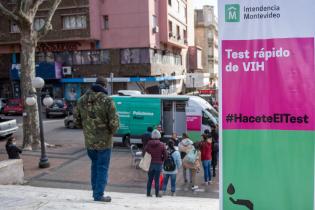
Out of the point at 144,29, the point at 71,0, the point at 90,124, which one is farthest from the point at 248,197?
the point at 71,0

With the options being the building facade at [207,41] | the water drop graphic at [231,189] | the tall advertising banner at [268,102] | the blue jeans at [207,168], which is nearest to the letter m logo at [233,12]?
the tall advertising banner at [268,102]

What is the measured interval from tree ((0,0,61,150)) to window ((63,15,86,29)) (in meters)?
17.8

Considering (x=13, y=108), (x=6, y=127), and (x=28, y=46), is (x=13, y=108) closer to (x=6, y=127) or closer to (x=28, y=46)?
(x=6, y=127)

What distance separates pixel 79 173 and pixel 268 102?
10654 millimetres

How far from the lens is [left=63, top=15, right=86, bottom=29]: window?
34.7m

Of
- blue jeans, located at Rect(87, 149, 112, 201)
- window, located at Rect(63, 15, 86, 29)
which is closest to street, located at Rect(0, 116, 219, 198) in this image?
blue jeans, located at Rect(87, 149, 112, 201)

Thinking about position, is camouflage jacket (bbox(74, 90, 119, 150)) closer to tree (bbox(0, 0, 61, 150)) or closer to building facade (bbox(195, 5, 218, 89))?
tree (bbox(0, 0, 61, 150))

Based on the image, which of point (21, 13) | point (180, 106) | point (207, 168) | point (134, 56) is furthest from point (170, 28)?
point (207, 168)

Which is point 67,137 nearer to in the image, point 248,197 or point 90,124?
point 90,124

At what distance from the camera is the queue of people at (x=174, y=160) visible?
9.04 m

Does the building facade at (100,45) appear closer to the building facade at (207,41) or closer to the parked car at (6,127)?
the parked car at (6,127)

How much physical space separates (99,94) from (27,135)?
42.5ft

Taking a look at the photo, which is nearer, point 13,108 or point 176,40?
point 13,108

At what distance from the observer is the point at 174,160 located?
32.4 ft
